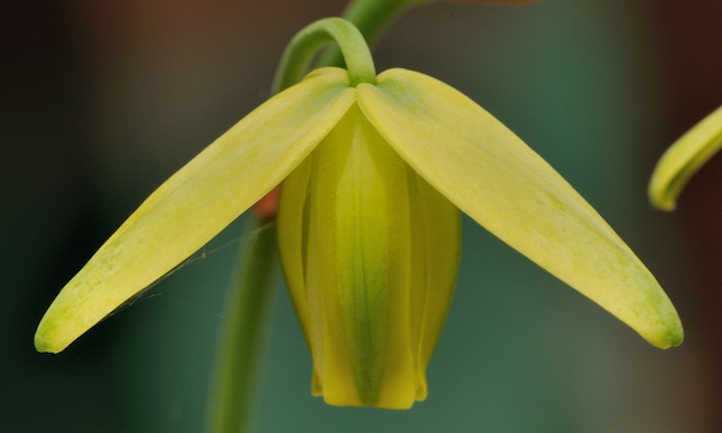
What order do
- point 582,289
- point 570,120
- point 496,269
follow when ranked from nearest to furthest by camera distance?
point 582,289 < point 496,269 < point 570,120

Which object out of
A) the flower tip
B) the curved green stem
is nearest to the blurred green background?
the curved green stem

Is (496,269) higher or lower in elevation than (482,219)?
higher

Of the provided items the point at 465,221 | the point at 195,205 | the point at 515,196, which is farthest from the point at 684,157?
the point at 465,221

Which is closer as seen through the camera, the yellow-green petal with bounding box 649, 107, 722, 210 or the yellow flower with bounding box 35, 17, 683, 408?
the yellow flower with bounding box 35, 17, 683, 408

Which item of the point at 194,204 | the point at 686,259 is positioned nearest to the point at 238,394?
the point at 194,204

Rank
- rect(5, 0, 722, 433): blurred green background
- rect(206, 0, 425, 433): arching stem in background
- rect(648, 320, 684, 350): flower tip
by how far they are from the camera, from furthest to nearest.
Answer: rect(5, 0, 722, 433): blurred green background
rect(206, 0, 425, 433): arching stem in background
rect(648, 320, 684, 350): flower tip

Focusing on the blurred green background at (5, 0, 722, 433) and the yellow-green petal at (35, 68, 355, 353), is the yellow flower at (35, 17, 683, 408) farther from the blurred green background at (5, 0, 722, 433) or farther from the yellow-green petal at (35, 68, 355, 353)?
the blurred green background at (5, 0, 722, 433)

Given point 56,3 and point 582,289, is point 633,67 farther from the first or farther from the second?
point 582,289

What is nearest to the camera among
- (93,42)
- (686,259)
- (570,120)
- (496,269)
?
(496,269)
